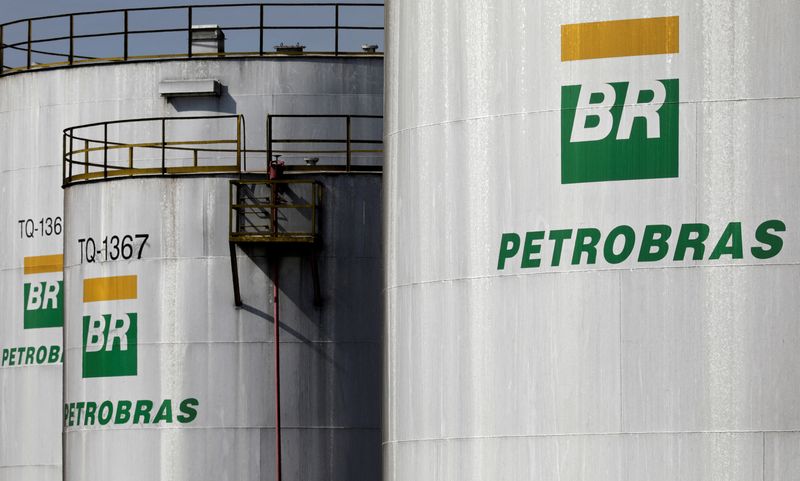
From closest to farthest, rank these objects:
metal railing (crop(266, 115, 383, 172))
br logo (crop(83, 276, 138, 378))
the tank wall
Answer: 1. br logo (crop(83, 276, 138, 378))
2. metal railing (crop(266, 115, 383, 172))
3. the tank wall

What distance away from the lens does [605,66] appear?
18.5m

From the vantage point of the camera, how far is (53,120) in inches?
1358

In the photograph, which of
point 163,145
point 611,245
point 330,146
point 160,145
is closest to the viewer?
point 611,245

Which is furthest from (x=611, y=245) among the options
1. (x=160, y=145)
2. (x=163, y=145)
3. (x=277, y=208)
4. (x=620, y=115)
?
(x=160, y=145)

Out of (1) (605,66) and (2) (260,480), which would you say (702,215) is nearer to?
(1) (605,66)

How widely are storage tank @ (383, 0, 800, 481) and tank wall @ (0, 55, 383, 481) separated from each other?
41.3 ft

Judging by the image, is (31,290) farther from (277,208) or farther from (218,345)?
(277,208)

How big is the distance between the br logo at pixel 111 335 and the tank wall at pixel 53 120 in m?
4.98

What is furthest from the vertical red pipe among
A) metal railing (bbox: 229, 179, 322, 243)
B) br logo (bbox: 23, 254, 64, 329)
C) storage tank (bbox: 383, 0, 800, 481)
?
storage tank (bbox: 383, 0, 800, 481)

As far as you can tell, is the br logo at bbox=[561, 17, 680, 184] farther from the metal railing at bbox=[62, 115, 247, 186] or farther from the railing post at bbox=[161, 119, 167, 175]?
the metal railing at bbox=[62, 115, 247, 186]

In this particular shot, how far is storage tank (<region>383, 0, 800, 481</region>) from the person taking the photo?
17.8 m

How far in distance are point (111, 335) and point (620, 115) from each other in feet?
40.2

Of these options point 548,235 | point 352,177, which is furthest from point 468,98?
point 352,177

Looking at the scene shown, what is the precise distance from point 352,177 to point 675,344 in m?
11.1
